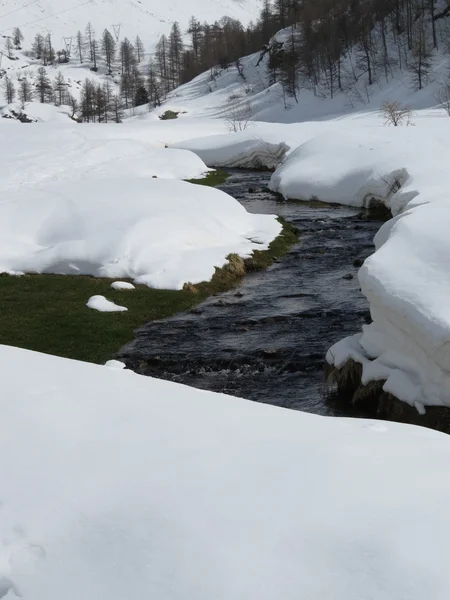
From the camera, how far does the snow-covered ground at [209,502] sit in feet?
17.6

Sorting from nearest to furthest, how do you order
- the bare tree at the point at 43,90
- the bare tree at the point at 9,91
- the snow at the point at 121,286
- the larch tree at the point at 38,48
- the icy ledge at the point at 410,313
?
the icy ledge at the point at 410,313, the snow at the point at 121,286, the bare tree at the point at 43,90, the bare tree at the point at 9,91, the larch tree at the point at 38,48

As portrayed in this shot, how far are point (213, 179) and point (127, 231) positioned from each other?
84.0ft

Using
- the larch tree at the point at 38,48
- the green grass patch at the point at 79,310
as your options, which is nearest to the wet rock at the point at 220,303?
the green grass patch at the point at 79,310

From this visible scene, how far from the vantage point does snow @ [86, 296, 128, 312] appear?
20.8m

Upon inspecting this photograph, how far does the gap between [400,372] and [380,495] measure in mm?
7542

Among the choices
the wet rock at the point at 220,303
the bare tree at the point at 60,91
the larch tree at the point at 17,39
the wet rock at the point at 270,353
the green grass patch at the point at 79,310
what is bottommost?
the wet rock at the point at 270,353

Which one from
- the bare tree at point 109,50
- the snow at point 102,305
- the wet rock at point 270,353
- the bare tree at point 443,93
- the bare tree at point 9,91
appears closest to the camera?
the wet rock at point 270,353

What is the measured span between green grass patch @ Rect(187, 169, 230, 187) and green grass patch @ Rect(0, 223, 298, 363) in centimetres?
2342

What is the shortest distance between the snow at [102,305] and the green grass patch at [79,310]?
19 centimetres

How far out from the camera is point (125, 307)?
68.8 ft

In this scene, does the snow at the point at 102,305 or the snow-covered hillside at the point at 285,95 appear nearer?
the snow at the point at 102,305

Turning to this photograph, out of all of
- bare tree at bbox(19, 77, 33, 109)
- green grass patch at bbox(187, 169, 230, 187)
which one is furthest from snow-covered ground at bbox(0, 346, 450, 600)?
bare tree at bbox(19, 77, 33, 109)

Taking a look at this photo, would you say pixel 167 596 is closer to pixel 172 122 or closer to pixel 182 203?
pixel 182 203

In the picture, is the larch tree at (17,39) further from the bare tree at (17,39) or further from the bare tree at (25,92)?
the bare tree at (25,92)
